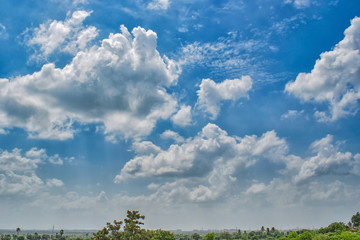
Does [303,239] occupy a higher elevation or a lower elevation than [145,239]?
lower

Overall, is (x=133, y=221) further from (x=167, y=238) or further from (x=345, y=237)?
(x=345, y=237)

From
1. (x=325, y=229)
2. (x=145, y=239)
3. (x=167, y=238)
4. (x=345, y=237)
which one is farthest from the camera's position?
(x=325, y=229)

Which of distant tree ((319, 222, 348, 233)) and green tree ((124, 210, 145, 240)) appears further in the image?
distant tree ((319, 222, 348, 233))

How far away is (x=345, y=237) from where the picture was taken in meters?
106

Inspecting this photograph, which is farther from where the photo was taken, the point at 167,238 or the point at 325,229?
the point at 325,229

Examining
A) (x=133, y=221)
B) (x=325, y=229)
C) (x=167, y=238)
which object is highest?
(x=133, y=221)

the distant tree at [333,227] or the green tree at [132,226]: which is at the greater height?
the green tree at [132,226]

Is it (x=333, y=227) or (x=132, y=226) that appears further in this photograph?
(x=333, y=227)

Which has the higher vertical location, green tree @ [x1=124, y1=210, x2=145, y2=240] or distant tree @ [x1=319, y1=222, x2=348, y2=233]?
green tree @ [x1=124, y1=210, x2=145, y2=240]

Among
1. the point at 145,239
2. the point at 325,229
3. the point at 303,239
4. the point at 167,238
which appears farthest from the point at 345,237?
the point at 325,229

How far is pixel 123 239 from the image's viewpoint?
251ft

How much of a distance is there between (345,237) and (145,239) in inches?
2826

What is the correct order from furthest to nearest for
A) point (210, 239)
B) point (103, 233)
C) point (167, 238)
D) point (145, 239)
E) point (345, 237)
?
point (210, 239), point (345, 237), point (167, 238), point (145, 239), point (103, 233)

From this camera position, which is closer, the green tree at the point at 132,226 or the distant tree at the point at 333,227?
the green tree at the point at 132,226
